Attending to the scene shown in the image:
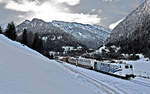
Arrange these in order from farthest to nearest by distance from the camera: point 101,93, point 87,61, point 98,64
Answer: point 87,61 < point 98,64 < point 101,93

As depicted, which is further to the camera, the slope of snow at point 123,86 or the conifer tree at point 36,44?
the conifer tree at point 36,44

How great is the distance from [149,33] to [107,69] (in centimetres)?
15964

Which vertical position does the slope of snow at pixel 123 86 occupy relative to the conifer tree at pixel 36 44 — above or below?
below

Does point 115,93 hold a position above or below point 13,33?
below

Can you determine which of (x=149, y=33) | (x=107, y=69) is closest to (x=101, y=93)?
(x=107, y=69)

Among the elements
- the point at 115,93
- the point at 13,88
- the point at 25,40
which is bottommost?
the point at 115,93

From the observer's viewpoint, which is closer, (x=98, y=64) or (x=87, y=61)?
(x=98, y=64)

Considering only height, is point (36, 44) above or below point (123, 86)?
above

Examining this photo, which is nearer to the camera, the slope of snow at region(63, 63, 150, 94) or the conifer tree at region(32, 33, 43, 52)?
the slope of snow at region(63, 63, 150, 94)

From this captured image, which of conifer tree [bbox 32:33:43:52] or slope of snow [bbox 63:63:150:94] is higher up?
conifer tree [bbox 32:33:43:52]

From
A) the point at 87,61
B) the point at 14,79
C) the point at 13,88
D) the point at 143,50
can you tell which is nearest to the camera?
the point at 13,88

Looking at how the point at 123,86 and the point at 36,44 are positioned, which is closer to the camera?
the point at 123,86

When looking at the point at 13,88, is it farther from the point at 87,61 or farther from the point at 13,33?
the point at 13,33

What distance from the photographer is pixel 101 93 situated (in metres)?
11.6
